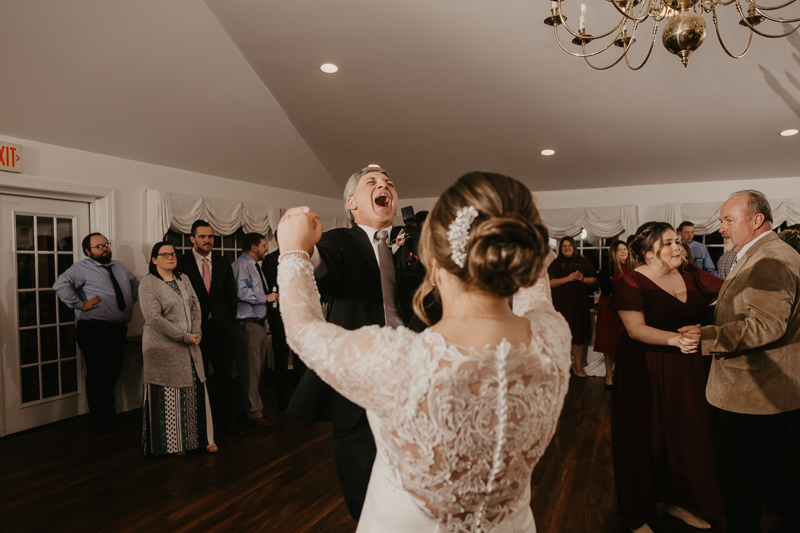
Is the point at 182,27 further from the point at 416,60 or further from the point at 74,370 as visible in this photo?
the point at 74,370

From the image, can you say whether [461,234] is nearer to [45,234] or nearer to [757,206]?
[757,206]

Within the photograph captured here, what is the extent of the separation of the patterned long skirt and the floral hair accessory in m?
3.25

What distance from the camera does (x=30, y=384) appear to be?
13.8 ft

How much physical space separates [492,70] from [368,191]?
11.2 ft

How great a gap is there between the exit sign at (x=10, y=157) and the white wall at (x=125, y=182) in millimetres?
59

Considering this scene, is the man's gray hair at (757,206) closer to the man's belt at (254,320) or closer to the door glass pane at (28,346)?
the man's belt at (254,320)

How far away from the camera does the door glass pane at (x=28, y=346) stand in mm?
4168

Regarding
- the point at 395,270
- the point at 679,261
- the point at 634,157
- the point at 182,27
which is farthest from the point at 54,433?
the point at 634,157

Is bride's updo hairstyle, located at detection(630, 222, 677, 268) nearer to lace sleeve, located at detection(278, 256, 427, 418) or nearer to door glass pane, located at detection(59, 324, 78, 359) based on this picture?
lace sleeve, located at detection(278, 256, 427, 418)

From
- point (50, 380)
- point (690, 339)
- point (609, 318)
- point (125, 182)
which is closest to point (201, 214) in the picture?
point (125, 182)

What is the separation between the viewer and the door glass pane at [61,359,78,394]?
4.44 m

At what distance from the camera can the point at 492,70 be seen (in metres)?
4.45

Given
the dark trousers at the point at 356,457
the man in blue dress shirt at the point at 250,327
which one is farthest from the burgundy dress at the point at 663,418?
the man in blue dress shirt at the point at 250,327

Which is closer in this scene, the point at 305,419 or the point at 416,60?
the point at 305,419
